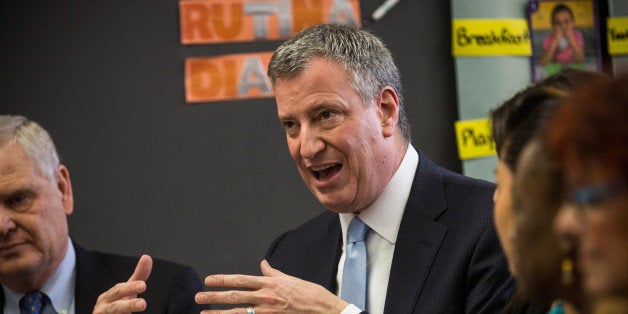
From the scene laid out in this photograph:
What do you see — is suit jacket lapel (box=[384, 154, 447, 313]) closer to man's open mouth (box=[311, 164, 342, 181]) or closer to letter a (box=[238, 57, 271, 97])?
man's open mouth (box=[311, 164, 342, 181])

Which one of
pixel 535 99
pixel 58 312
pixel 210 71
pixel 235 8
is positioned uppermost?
pixel 235 8

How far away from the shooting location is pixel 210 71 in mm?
2760

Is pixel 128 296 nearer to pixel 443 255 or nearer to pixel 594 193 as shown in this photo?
pixel 443 255

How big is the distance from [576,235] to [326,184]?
1.14 meters

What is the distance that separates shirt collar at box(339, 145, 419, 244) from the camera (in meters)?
1.93

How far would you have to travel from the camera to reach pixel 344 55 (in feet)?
6.27

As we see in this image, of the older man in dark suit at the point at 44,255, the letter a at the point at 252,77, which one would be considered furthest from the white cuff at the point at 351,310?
the letter a at the point at 252,77

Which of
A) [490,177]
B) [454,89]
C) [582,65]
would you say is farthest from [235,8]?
[582,65]

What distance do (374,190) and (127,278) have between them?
87 cm

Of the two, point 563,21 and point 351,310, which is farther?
point 563,21

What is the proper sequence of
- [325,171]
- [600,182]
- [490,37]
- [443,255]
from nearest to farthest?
[600,182] < [443,255] < [325,171] < [490,37]

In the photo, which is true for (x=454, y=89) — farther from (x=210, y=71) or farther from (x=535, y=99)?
(x=535, y=99)

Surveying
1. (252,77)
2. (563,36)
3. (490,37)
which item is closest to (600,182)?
(252,77)

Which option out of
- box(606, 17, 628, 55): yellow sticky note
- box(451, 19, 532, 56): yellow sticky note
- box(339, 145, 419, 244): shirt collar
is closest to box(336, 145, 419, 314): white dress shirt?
box(339, 145, 419, 244): shirt collar
